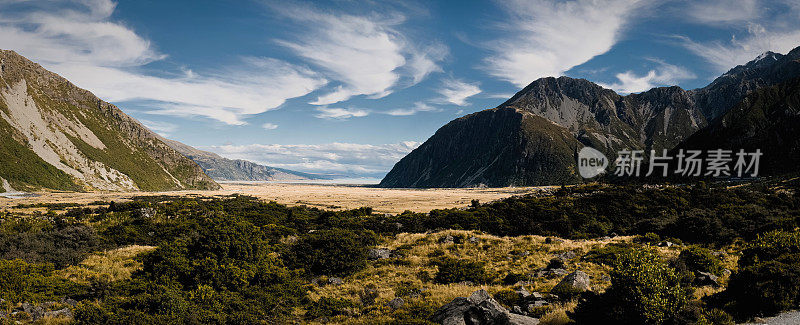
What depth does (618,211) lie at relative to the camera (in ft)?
153

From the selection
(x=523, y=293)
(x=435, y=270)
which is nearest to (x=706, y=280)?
(x=523, y=293)

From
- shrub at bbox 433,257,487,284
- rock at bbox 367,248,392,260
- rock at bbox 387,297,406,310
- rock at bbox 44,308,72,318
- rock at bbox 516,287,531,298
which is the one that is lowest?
rock at bbox 44,308,72,318

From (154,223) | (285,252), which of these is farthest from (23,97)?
(285,252)

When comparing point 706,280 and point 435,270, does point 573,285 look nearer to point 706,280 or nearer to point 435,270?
point 706,280

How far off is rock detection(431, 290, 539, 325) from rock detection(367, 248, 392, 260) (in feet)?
49.4

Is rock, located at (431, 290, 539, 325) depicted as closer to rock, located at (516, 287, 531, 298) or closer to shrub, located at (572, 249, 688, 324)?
shrub, located at (572, 249, 688, 324)

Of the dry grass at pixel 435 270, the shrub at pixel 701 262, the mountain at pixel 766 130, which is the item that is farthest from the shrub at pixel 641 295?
the mountain at pixel 766 130

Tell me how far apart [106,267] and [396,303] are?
2080cm

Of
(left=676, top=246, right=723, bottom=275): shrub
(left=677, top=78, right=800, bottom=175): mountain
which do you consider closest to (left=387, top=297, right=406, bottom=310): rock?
(left=676, top=246, right=723, bottom=275): shrub

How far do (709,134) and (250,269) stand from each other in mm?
210838

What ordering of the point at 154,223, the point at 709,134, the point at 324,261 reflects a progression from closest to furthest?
the point at 324,261 < the point at 154,223 < the point at 709,134

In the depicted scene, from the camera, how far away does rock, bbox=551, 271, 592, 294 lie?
57.2 feet

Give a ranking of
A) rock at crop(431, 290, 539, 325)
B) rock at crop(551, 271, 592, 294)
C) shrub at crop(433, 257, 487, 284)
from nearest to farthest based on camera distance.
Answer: rock at crop(431, 290, 539, 325), rock at crop(551, 271, 592, 294), shrub at crop(433, 257, 487, 284)

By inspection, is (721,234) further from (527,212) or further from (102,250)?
(102,250)
